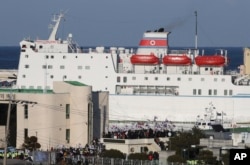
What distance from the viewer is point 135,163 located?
42.4 meters

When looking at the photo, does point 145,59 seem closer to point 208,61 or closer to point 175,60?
point 175,60

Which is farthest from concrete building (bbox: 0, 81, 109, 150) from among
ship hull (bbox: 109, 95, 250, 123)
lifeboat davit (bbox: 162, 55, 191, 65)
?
lifeboat davit (bbox: 162, 55, 191, 65)

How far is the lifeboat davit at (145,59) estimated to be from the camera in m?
67.1

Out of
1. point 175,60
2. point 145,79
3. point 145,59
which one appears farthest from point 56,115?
point 175,60

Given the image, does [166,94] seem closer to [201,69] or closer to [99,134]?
[201,69]

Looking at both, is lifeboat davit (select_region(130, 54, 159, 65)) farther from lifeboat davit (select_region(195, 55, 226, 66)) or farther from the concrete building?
the concrete building

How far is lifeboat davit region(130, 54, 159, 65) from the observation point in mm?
67125

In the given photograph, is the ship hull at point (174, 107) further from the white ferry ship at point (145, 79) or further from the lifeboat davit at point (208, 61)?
the lifeboat davit at point (208, 61)

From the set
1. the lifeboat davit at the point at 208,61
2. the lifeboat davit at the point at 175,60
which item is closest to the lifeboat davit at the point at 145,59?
the lifeboat davit at the point at 175,60

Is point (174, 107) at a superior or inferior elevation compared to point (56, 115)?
superior

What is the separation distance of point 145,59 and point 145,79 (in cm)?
141

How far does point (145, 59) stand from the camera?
67188 mm

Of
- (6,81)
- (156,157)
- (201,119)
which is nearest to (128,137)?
(156,157)

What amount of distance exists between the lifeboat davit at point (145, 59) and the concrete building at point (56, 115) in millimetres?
9910
